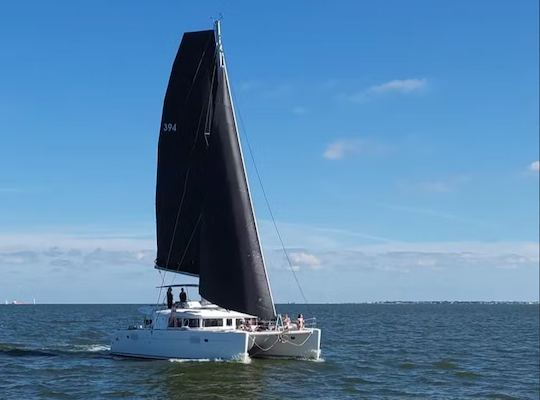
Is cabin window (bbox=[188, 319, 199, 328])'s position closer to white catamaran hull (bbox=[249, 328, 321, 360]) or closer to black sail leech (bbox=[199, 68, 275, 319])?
black sail leech (bbox=[199, 68, 275, 319])

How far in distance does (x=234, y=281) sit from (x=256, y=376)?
20.0ft

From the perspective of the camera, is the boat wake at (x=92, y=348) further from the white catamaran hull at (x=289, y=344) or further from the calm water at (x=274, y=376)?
the white catamaran hull at (x=289, y=344)

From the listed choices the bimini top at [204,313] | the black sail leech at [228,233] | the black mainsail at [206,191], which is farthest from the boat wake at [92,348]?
the black sail leech at [228,233]

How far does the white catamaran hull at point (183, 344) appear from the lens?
36.7 metres

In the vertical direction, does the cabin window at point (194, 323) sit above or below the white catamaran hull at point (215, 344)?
above

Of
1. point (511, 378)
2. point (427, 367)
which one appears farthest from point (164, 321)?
point (511, 378)

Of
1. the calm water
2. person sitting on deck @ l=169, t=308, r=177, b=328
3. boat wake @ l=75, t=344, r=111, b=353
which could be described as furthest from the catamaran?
boat wake @ l=75, t=344, r=111, b=353

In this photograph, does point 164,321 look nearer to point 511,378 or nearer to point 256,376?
point 256,376

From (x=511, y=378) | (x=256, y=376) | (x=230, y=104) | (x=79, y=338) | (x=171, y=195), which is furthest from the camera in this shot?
(x=79, y=338)

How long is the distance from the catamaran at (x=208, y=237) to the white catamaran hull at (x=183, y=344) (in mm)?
48

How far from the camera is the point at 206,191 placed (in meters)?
40.9

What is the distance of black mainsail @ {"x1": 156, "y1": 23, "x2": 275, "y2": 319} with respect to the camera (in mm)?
39219

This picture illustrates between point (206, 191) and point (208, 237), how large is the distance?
8.28 feet

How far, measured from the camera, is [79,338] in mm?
63875
